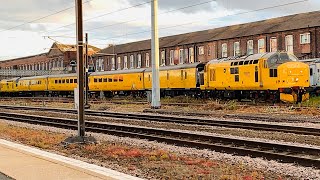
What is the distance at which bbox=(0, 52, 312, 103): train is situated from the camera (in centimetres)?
2794

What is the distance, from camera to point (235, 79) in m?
30.7

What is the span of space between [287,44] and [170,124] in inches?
1504

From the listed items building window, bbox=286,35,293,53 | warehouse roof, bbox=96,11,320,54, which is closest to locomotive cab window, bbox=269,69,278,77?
warehouse roof, bbox=96,11,320,54

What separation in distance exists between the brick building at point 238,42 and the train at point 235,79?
7128mm

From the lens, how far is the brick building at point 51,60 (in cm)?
10094

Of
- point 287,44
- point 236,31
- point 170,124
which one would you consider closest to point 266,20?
point 236,31

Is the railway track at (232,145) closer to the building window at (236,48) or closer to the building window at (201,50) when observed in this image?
the building window at (236,48)

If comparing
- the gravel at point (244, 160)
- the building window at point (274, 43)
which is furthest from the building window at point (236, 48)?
the gravel at point (244, 160)

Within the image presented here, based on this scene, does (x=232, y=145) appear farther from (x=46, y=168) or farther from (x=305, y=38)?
(x=305, y=38)

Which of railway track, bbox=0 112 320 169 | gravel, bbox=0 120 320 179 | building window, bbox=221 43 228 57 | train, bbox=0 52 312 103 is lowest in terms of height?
gravel, bbox=0 120 320 179

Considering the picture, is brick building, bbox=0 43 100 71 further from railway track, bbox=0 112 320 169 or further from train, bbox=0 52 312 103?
railway track, bbox=0 112 320 169

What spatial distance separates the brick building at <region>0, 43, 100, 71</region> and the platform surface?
274ft

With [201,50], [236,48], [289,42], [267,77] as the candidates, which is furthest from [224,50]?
[267,77]

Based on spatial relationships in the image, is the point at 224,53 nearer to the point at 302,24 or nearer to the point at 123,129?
the point at 302,24
